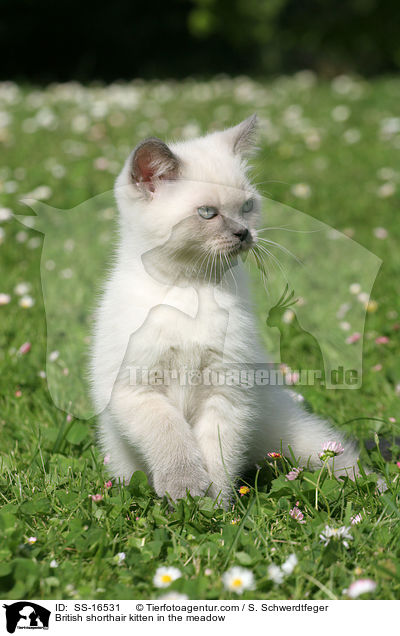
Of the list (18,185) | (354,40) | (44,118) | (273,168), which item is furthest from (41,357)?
(354,40)

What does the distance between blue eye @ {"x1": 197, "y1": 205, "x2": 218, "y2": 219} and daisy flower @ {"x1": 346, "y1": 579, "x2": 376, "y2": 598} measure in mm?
1015

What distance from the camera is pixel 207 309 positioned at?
6.30ft

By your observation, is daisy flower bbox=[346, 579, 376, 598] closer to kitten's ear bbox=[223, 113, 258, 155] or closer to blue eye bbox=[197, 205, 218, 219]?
blue eye bbox=[197, 205, 218, 219]

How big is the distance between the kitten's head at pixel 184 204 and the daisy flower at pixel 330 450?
2.01 ft

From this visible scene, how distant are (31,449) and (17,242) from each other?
2090mm

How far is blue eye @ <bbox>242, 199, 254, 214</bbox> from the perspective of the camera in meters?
1.98

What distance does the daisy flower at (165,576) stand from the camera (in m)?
1.57

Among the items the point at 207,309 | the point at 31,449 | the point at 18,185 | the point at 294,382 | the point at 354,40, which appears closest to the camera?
the point at 207,309

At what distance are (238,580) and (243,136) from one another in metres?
1.29

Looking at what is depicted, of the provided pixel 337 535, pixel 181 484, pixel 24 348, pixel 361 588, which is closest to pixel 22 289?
pixel 24 348

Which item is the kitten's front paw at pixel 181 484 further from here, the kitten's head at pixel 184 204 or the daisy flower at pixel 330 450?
the kitten's head at pixel 184 204

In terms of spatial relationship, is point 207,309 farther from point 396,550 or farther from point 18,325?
point 18,325
